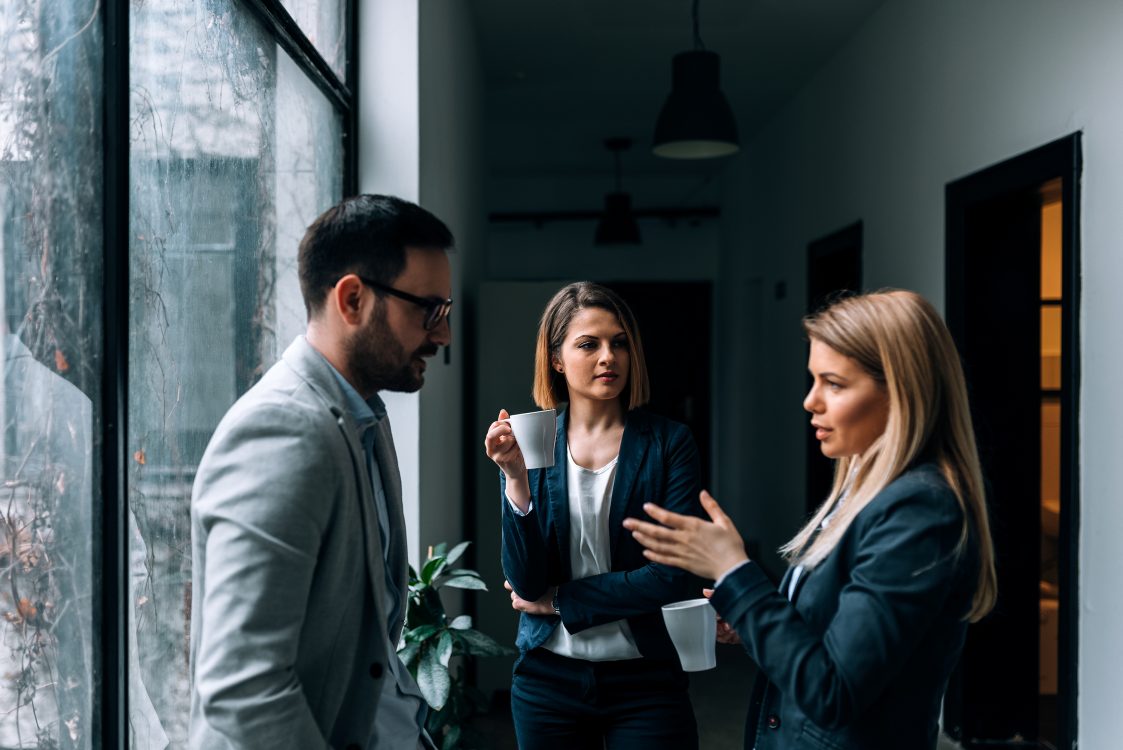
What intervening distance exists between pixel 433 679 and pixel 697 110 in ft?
8.43

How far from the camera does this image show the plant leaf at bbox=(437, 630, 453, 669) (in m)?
2.25

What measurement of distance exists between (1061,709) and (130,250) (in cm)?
263

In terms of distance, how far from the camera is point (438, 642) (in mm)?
2295

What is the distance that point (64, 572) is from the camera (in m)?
1.10

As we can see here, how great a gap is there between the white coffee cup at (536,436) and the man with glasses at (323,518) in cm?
32

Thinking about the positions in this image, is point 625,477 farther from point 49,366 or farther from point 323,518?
point 49,366

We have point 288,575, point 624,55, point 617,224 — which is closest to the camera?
point 288,575

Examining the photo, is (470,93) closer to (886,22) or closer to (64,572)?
(886,22)

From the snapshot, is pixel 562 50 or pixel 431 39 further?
pixel 562 50

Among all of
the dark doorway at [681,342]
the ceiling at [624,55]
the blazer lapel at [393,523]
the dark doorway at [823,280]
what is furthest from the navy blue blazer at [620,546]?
the dark doorway at [681,342]

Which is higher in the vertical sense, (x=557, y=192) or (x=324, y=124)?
(x=557, y=192)

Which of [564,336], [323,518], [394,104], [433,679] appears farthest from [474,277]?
[323,518]

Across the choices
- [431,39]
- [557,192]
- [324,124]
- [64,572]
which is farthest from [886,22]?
[557,192]

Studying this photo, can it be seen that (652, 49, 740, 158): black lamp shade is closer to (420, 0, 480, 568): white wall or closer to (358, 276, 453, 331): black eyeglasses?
(420, 0, 480, 568): white wall
